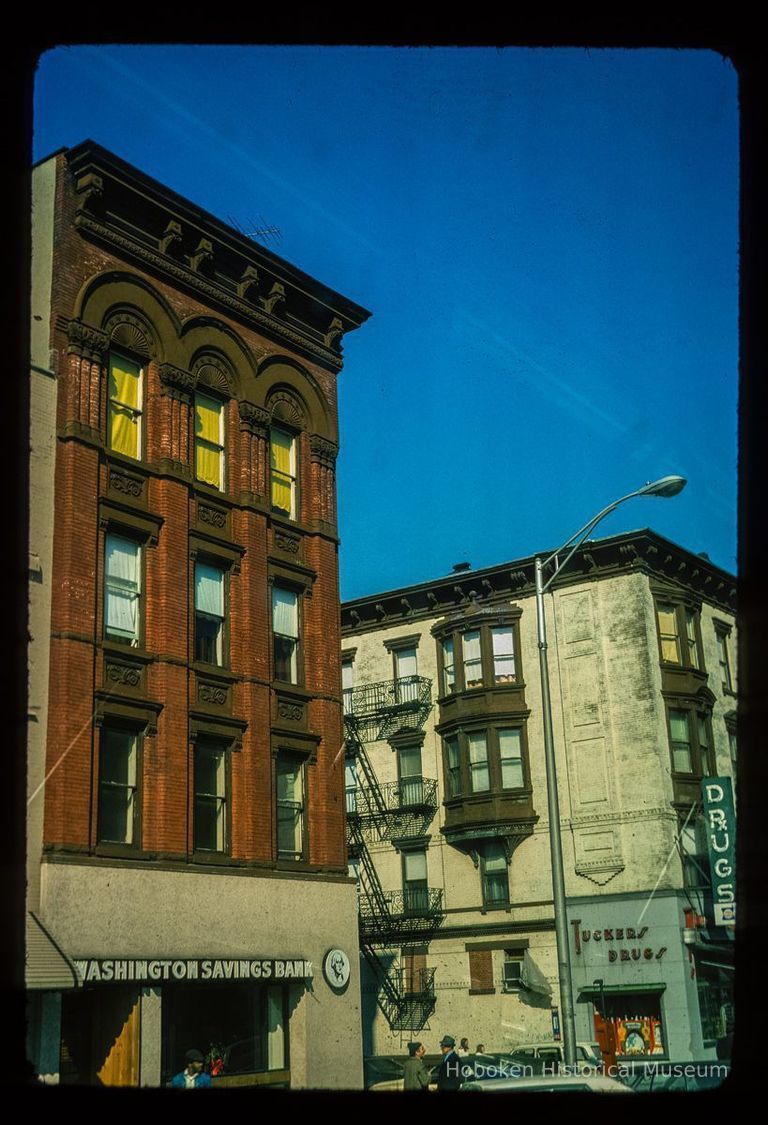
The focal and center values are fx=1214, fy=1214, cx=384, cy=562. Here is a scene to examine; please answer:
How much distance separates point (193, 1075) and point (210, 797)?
6060 mm

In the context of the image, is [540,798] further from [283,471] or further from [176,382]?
[176,382]

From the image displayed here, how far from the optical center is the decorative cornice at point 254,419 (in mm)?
26734

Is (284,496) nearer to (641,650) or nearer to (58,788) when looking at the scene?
(58,788)

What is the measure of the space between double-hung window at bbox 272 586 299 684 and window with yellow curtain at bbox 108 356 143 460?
4.86 m

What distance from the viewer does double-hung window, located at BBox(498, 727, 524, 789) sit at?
41.5 metres

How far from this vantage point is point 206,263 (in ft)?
86.5

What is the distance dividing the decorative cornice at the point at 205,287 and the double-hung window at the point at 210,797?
383 inches

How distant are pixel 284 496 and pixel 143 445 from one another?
183 inches

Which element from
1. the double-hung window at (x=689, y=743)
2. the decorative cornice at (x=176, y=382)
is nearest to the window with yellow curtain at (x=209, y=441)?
the decorative cornice at (x=176, y=382)

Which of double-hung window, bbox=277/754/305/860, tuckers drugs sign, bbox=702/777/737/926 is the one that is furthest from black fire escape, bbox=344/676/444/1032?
double-hung window, bbox=277/754/305/860

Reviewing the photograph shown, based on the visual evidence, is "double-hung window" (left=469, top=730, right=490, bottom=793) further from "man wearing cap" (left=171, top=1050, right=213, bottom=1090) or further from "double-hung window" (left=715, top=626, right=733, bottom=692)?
"man wearing cap" (left=171, top=1050, right=213, bottom=1090)

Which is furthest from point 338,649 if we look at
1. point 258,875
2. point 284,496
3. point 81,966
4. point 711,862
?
point 711,862

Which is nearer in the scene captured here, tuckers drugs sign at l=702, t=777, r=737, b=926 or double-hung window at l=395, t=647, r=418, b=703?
tuckers drugs sign at l=702, t=777, r=737, b=926

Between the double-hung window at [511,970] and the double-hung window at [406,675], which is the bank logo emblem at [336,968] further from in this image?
the double-hung window at [406,675]
